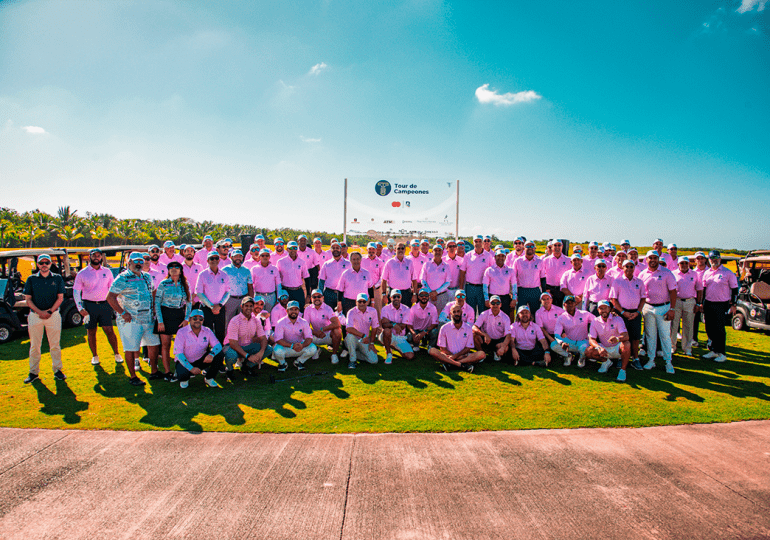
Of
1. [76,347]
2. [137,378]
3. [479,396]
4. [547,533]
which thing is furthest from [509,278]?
[76,347]

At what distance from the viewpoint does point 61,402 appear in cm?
546

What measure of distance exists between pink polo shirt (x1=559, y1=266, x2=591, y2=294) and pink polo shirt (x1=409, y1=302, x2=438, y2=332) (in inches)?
115

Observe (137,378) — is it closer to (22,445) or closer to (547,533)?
(22,445)

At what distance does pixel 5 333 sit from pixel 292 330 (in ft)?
23.1

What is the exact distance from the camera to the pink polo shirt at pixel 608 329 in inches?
276

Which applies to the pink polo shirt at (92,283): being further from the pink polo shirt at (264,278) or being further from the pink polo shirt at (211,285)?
the pink polo shirt at (264,278)

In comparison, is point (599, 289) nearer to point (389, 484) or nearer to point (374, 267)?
point (374, 267)

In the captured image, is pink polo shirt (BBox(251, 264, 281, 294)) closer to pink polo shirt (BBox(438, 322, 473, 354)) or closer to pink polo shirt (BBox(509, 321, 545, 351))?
pink polo shirt (BBox(438, 322, 473, 354))

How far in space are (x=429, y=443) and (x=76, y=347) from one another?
8.44 m

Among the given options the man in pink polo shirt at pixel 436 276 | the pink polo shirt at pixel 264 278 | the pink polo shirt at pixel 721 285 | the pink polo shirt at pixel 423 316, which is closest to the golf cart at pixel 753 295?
the pink polo shirt at pixel 721 285

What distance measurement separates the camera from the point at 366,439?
4367 millimetres

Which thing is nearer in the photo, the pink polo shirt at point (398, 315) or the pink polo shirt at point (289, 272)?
the pink polo shirt at point (398, 315)

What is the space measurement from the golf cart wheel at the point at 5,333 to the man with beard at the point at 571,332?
1183 cm

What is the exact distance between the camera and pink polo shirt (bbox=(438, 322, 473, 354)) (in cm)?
710
